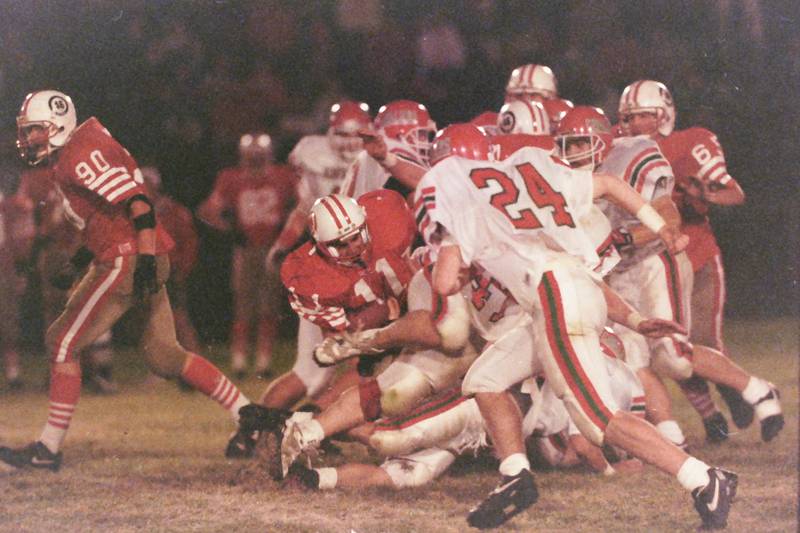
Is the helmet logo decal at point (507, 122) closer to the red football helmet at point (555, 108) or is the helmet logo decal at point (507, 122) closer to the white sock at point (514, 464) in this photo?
the red football helmet at point (555, 108)

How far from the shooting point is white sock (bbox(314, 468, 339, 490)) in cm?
332

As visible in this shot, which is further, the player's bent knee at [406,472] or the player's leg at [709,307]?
the player's leg at [709,307]

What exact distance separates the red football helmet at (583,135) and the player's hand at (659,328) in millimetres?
737

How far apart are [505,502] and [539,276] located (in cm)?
62

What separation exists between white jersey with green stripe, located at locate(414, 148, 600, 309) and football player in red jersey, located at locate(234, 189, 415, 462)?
1.02 ft

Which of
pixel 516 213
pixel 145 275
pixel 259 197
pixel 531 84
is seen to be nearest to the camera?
pixel 516 213

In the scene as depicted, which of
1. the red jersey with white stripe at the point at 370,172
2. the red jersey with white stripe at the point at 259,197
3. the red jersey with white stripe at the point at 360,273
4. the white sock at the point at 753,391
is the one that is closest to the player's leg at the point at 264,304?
the red jersey with white stripe at the point at 259,197

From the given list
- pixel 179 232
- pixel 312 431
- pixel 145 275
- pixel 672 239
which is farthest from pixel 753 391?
pixel 179 232

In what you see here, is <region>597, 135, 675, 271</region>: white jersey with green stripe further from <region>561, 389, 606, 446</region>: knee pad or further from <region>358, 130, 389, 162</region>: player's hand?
<region>561, 389, 606, 446</region>: knee pad

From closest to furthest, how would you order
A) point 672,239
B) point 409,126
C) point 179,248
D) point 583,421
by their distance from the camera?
point 583,421
point 672,239
point 409,126
point 179,248

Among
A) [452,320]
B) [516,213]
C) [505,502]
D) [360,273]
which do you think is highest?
[516,213]

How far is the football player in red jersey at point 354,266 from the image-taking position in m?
3.26

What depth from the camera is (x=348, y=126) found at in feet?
14.5

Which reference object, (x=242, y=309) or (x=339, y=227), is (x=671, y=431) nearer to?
(x=339, y=227)
